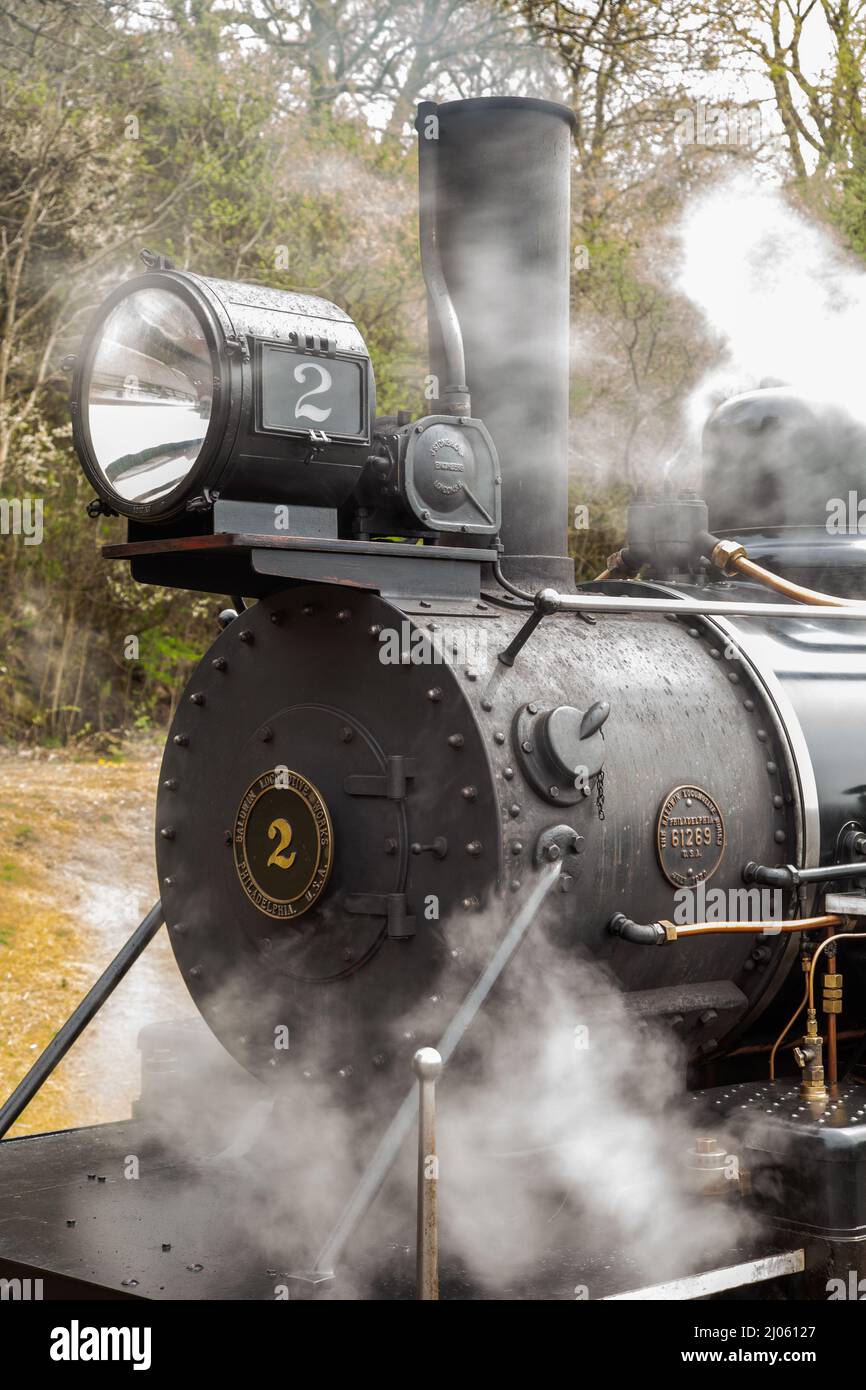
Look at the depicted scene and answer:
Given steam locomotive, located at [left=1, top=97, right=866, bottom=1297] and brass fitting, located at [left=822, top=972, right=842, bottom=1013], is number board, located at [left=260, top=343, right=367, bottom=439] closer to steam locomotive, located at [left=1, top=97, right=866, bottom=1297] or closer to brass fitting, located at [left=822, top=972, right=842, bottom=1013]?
steam locomotive, located at [left=1, top=97, right=866, bottom=1297]

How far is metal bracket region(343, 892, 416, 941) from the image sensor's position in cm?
354

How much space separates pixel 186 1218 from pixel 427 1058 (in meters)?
0.93

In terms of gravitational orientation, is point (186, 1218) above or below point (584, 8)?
below

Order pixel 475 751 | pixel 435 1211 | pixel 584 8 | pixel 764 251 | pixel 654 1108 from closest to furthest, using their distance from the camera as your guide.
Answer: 1. pixel 435 1211
2. pixel 475 751
3. pixel 654 1108
4. pixel 764 251
5. pixel 584 8

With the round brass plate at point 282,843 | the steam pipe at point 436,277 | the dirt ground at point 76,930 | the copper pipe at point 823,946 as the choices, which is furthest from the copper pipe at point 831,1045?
the dirt ground at point 76,930

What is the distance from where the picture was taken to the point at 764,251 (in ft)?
22.4

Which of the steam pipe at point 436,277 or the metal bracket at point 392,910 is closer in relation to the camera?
the metal bracket at point 392,910

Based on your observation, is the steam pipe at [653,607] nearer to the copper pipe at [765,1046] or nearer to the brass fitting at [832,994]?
the brass fitting at [832,994]

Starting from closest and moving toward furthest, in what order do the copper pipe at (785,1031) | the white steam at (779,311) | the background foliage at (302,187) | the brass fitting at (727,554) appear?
the copper pipe at (785,1031) < the brass fitting at (727,554) < the white steam at (779,311) < the background foliage at (302,187)

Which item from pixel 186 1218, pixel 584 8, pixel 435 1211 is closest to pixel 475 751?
pixel 435 1211

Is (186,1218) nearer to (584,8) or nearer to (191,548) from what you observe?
(191,548)

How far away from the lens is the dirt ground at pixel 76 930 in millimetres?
7918

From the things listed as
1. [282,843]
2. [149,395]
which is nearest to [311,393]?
[149,395]

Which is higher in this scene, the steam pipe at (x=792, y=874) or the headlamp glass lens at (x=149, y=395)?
the headlamp glass lens at (x=149, y=395)
